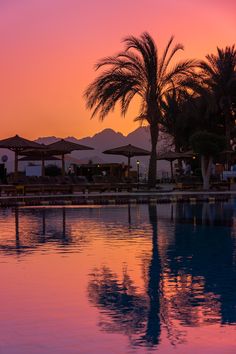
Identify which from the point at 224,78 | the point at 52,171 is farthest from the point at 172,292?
the point at 52,171

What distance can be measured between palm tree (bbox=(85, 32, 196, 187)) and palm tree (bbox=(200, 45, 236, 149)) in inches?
350

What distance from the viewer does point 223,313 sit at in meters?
5.58

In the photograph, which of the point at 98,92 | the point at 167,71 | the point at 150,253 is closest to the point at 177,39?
the point at 167,71

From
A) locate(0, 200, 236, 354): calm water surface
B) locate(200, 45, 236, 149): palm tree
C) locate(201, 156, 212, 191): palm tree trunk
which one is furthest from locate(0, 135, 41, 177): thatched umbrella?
locate(0, 200, 236, 354): calm water surface

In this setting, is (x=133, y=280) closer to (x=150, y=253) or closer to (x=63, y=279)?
(x=63, y=279)

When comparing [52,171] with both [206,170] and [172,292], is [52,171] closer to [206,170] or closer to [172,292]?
[206,170]

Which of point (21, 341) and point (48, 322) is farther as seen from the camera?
point (48, 322)

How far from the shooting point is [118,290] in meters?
6.67

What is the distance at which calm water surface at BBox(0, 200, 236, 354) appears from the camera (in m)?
4.74

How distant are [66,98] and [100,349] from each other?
141 feet

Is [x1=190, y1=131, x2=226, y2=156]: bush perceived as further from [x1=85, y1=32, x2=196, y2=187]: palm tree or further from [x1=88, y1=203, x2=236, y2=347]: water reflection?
[x1=88, y1=203, x2=236, y2=347]: water reflection

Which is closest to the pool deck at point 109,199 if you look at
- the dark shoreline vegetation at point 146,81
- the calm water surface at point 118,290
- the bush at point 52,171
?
the dark shoreline vegetation at point 146,81

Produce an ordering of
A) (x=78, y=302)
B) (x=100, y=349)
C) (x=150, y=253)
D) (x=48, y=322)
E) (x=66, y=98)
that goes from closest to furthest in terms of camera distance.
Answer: (x=100, y=349), (x=48, y=322), (x=78, y=302), (x=150, y=253), (x=66, y=98)

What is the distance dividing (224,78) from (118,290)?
33.4 metres
